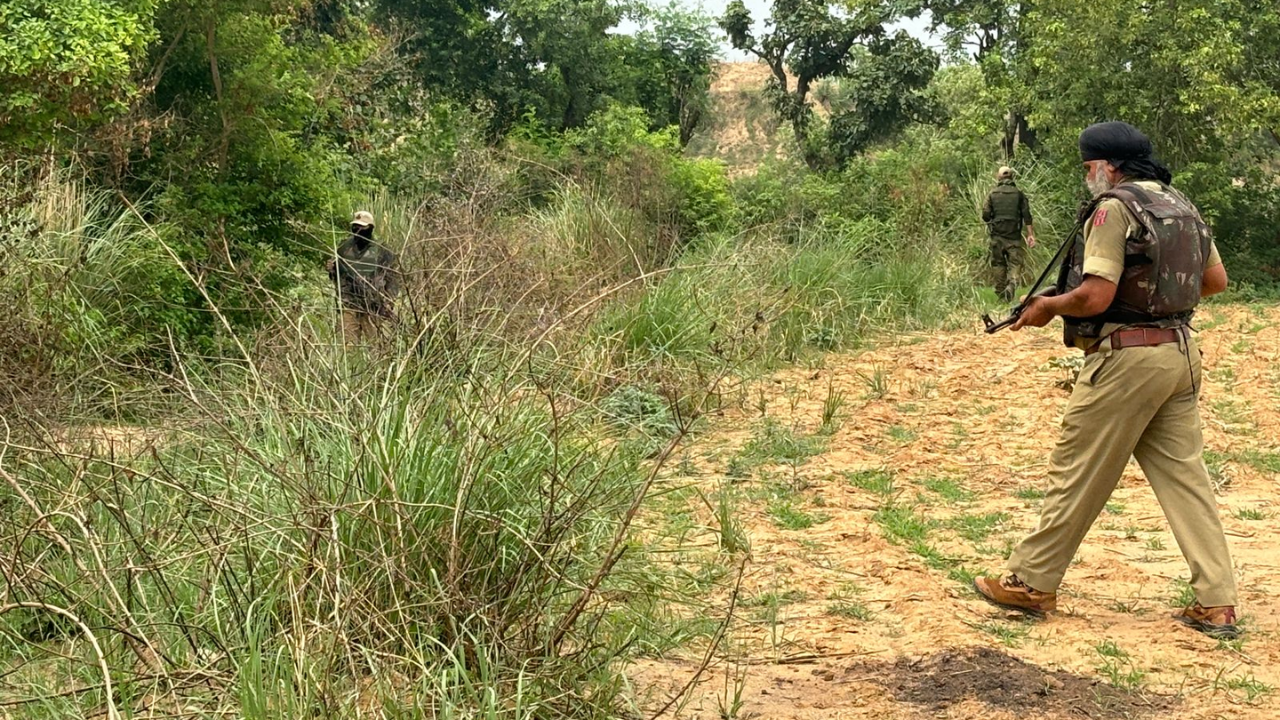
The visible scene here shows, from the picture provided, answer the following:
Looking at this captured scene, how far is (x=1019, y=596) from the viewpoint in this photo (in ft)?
15.9

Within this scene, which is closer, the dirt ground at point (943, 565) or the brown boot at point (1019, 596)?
the dirt ground at point (943, 565)

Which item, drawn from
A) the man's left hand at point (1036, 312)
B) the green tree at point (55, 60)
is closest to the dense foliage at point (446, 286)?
the green tree at point (55, 60)

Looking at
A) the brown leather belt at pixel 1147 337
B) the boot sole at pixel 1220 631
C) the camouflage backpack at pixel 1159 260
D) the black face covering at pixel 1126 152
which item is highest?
the black face covering at pixel 1126 152

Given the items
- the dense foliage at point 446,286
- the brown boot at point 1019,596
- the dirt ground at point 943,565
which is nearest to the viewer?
the dense foliage at point 446,286

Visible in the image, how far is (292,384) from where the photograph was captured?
4711 millimetres

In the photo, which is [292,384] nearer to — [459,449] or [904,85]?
[459,449]

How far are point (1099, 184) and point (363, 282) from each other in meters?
2.82

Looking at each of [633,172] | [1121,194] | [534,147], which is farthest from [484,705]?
[534,147]

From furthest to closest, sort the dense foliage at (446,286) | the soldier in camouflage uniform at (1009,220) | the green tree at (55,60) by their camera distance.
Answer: the soldier in camouflage uniform at (1009,220) < the green tree at (55,60) < the dense foliage at (446,286)

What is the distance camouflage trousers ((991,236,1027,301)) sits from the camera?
15.4 meters

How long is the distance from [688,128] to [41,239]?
21.2 metres

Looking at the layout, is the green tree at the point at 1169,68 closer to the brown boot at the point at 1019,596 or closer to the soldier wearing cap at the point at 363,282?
the soldier wearing cap at the point at 363,282

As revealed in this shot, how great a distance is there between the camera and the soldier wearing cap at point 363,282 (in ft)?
16.3

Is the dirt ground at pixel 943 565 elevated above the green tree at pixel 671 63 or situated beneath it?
situated beneath
